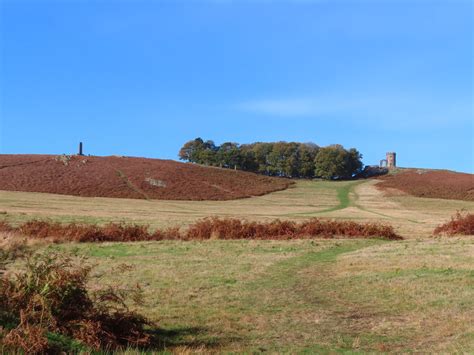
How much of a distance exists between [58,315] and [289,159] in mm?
101532

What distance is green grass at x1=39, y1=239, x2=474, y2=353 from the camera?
9758 millimetres

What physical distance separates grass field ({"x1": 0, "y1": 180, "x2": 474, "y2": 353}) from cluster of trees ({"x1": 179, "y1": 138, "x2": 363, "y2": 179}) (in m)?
82.0

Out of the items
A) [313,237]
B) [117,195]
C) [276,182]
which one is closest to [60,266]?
[313,237]

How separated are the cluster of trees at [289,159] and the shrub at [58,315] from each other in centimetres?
9894

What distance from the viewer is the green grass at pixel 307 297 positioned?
384 inches

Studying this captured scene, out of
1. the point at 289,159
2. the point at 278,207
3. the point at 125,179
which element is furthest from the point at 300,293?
the point at 289,159

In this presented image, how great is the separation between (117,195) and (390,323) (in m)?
55.8

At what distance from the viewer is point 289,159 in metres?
109

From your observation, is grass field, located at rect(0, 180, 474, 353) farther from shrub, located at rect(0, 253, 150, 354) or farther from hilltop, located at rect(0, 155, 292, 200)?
hilltop, located at rect(0, 155, 292, 200)

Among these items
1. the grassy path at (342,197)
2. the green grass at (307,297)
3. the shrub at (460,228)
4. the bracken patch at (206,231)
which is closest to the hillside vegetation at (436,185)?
the grassy path at (342,197)

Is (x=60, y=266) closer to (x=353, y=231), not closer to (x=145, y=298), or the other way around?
(x=145, y=298)

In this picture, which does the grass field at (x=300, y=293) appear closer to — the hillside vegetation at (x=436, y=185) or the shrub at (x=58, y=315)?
the shrub at (x=58, y=315)

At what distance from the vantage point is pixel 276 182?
285 ft

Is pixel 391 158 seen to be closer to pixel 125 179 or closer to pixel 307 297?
pixel 125 179
